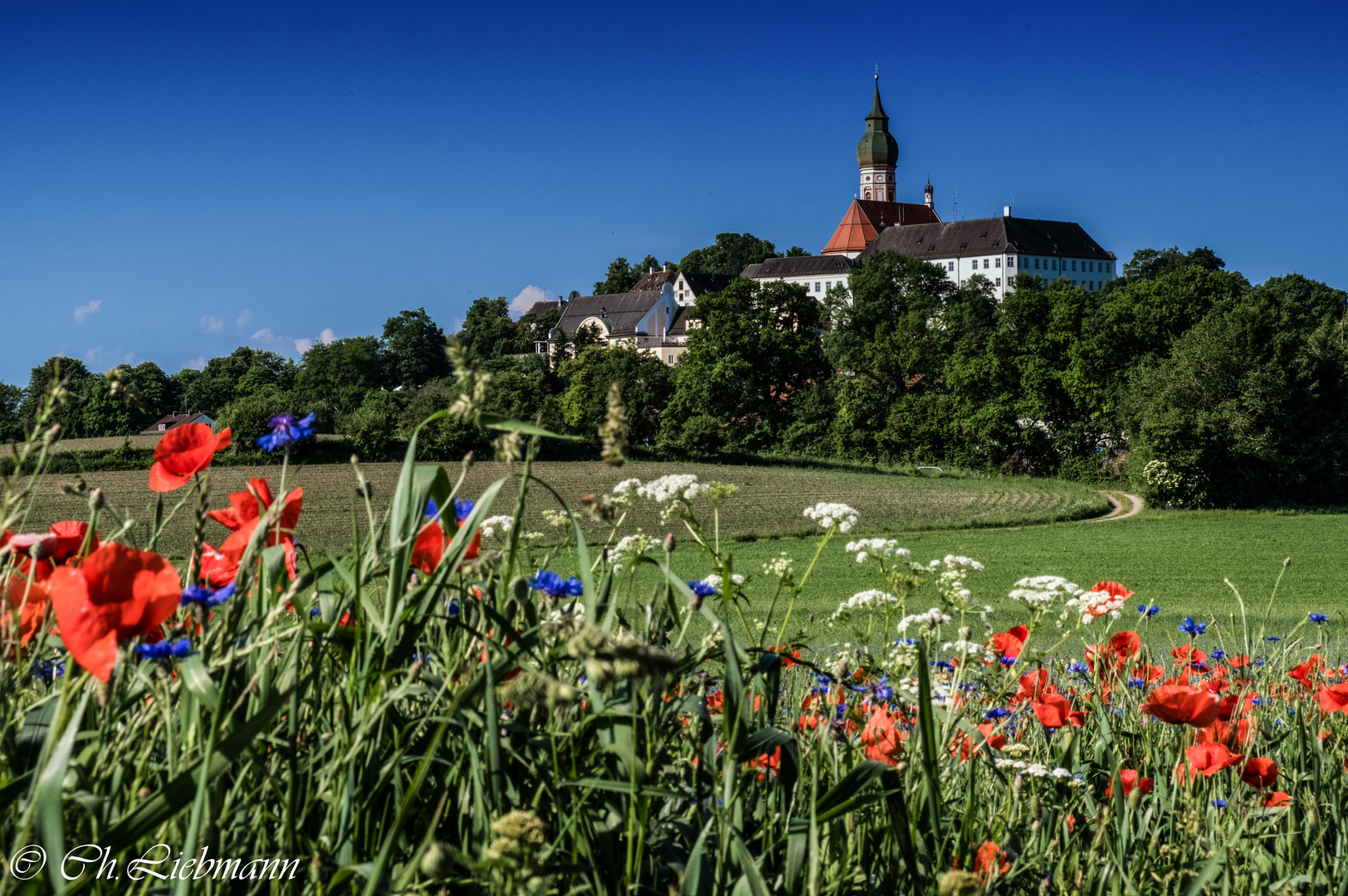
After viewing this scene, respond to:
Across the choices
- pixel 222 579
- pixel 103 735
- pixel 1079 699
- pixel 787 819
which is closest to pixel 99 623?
pixel 103 735

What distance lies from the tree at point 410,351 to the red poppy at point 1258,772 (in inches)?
Answer: 2648

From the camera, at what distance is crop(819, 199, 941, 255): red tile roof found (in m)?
95.2

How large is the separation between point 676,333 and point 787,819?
266ft

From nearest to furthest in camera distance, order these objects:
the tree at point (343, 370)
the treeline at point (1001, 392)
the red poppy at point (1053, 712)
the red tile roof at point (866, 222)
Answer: the red poppy at point (1053, 712)
the treeline at point (1001, 392)
the tree at point (343, 370)
the red tile roof at point (866, 222)

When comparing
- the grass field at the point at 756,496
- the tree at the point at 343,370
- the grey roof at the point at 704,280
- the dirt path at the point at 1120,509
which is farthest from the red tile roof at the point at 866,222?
the dirt path at the point at 1120,509

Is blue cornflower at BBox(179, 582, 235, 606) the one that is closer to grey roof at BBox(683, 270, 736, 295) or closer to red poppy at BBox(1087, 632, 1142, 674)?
red poppy at BBox(1087, 632, 1142, 674)

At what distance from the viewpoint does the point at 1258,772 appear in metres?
1.85

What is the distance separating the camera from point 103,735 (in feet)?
3.26

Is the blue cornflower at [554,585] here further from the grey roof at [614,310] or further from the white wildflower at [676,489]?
the grey roof at [614,310]

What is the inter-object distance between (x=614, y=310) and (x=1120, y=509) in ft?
194

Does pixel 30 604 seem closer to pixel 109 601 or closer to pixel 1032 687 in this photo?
pixel 109 601

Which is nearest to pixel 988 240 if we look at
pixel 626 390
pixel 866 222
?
pixel 866 222

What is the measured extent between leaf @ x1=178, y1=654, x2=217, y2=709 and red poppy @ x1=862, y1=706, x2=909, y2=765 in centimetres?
106

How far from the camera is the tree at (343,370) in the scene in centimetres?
6059
